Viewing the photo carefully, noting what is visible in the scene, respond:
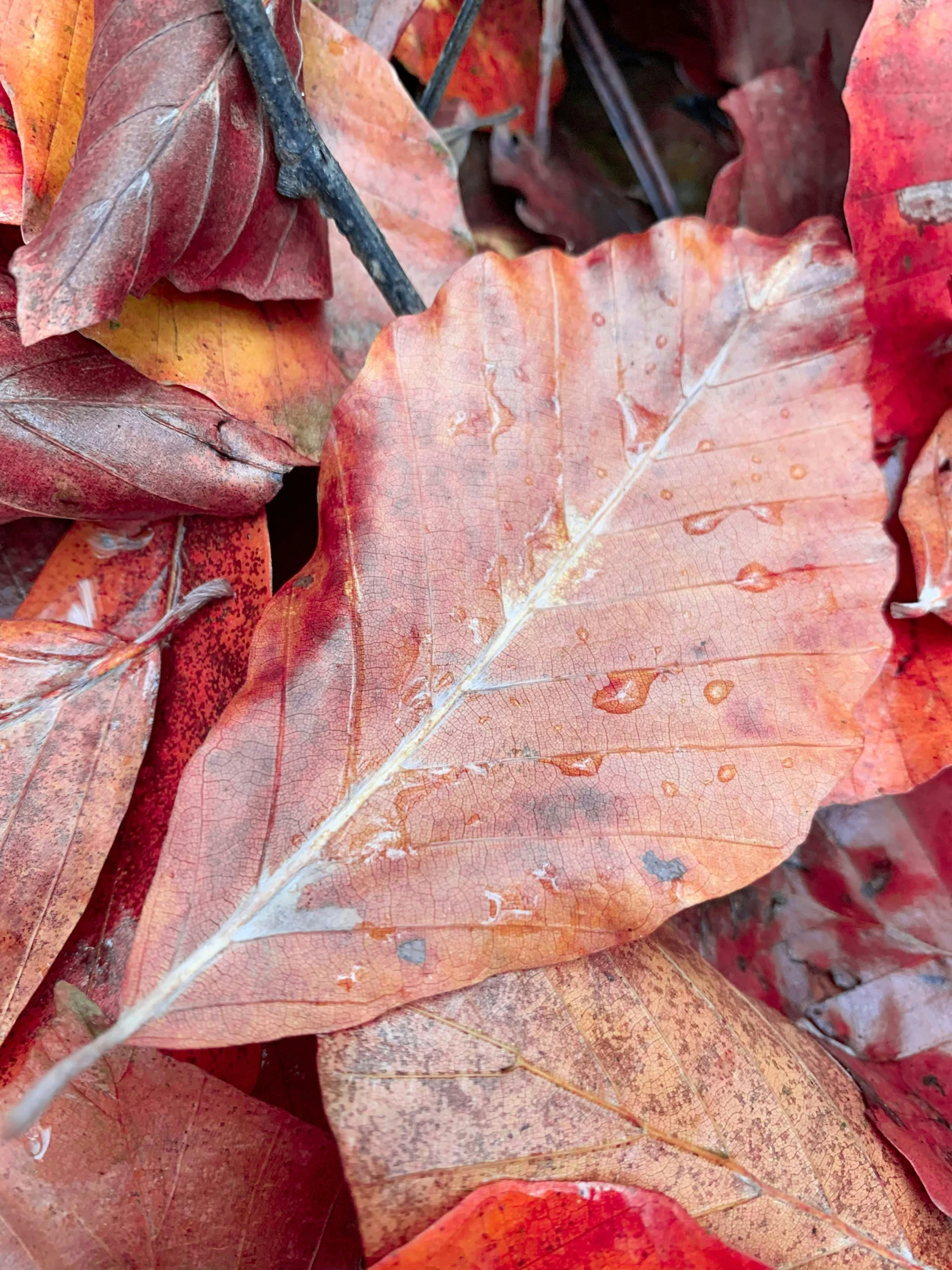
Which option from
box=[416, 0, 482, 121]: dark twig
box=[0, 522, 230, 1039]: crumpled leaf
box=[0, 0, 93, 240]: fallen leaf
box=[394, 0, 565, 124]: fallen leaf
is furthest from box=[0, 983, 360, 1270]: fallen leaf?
box=[394, 0, 565, 124]: fallen leaf

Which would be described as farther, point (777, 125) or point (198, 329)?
point (777, 125)

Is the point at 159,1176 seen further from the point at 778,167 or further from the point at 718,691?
the point at 778,167

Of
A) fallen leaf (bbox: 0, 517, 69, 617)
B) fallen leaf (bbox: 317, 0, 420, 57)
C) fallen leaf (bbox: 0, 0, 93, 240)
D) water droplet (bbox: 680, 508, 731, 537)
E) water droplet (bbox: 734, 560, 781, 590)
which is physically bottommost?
water droplet (bbox: 734, 560, 781, 590)

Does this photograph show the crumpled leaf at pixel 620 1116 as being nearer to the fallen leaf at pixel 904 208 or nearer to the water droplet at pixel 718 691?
the water droplet at pixel 718 691

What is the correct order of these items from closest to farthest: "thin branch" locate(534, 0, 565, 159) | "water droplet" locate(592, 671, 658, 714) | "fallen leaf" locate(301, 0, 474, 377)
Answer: "water droplet" locate(592, 671, 658, 714) → "fallen leaf" locate(301, 0, 474, 377) → "thin branch" locate(534, 0, 565, 159)

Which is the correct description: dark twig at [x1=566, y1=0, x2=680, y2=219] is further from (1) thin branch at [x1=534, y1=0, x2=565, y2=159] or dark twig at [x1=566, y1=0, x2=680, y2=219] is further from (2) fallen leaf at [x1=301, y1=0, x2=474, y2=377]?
(2) fallen leaf at [x1=301, y1=0, x2=474, y2=377]

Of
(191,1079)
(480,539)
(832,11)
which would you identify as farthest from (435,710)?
(832,11)

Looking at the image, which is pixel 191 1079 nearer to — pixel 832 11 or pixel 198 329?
pixel 198 329
